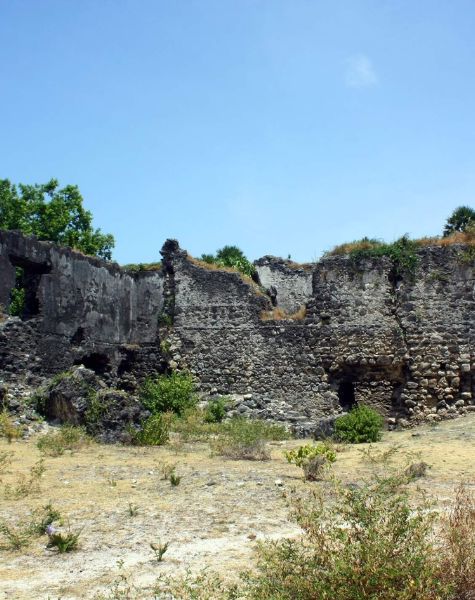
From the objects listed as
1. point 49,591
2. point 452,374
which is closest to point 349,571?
point 49,591

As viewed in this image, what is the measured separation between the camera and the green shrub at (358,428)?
13.1 metres

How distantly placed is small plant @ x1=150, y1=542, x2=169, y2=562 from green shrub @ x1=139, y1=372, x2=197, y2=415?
11.2 meters

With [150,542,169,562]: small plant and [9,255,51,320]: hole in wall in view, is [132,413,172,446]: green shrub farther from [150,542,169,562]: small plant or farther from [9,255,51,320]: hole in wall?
[150,542,169,562]: small plant

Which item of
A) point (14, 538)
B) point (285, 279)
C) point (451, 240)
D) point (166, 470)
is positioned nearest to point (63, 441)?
point (166, 470)

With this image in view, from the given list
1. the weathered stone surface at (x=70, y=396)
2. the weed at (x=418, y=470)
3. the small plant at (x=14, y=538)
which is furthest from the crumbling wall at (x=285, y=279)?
the small plant at (x=14, y=538)

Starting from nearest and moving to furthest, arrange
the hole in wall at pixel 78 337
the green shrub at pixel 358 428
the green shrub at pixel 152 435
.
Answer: the green shrub at pixel 152 435 → the green shrub at pixel 358 428 → the hole in wall at pixel 78 337

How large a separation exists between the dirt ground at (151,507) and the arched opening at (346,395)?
4697 mm

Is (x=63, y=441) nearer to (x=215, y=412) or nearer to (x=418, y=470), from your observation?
(x=215, y=412)

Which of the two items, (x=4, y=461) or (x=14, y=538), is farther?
(x=4, y=461)

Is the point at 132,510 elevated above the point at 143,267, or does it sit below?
below

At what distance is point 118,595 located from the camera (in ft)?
14.7

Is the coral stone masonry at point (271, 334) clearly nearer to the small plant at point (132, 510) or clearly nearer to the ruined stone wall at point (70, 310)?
the ruined stone wall at point (70, 310)

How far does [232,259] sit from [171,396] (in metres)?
18.0

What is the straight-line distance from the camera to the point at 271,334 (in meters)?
17.3
